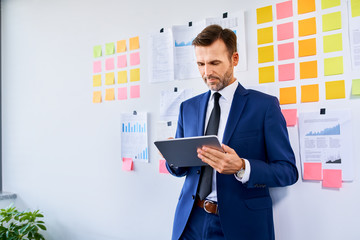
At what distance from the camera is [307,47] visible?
4.81 feet

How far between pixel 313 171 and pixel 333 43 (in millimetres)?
603

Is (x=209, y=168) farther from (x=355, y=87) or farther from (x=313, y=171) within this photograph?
(x=355, y=87)

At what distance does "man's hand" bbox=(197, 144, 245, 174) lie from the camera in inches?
44.9

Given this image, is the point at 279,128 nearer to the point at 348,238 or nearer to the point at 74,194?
the point at 348,238

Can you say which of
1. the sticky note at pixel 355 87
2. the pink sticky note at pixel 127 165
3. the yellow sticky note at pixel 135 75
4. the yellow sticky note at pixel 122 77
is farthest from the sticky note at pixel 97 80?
the sticky note at pixel 355 87

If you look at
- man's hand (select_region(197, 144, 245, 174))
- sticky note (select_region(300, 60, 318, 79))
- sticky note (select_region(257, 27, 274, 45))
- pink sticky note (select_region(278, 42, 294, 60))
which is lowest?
man's hand (select_region(197, 144, 245, 174))

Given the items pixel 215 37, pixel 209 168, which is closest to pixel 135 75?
pixel 215 37

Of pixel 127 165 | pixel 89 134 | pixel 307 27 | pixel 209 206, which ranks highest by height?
pixel 307 27

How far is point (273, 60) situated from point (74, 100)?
1665mm

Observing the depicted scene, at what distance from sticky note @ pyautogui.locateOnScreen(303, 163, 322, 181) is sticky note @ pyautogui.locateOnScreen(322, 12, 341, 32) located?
2.09 ft

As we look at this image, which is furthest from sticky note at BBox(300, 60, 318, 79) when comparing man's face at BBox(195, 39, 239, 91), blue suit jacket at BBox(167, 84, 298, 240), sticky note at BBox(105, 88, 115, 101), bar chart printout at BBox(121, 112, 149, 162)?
sticky note at BBox(105, 88, 115, 101)

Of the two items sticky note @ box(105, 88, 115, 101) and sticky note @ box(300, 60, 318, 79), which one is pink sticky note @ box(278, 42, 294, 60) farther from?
sticky note @ box(105, 88, 115, 101)

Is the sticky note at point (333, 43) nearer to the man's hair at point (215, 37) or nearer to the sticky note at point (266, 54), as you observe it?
the sticky note at point (266, 54)

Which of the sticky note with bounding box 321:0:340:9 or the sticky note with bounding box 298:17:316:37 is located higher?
the sticky note with bounding box 321:0:340:9
